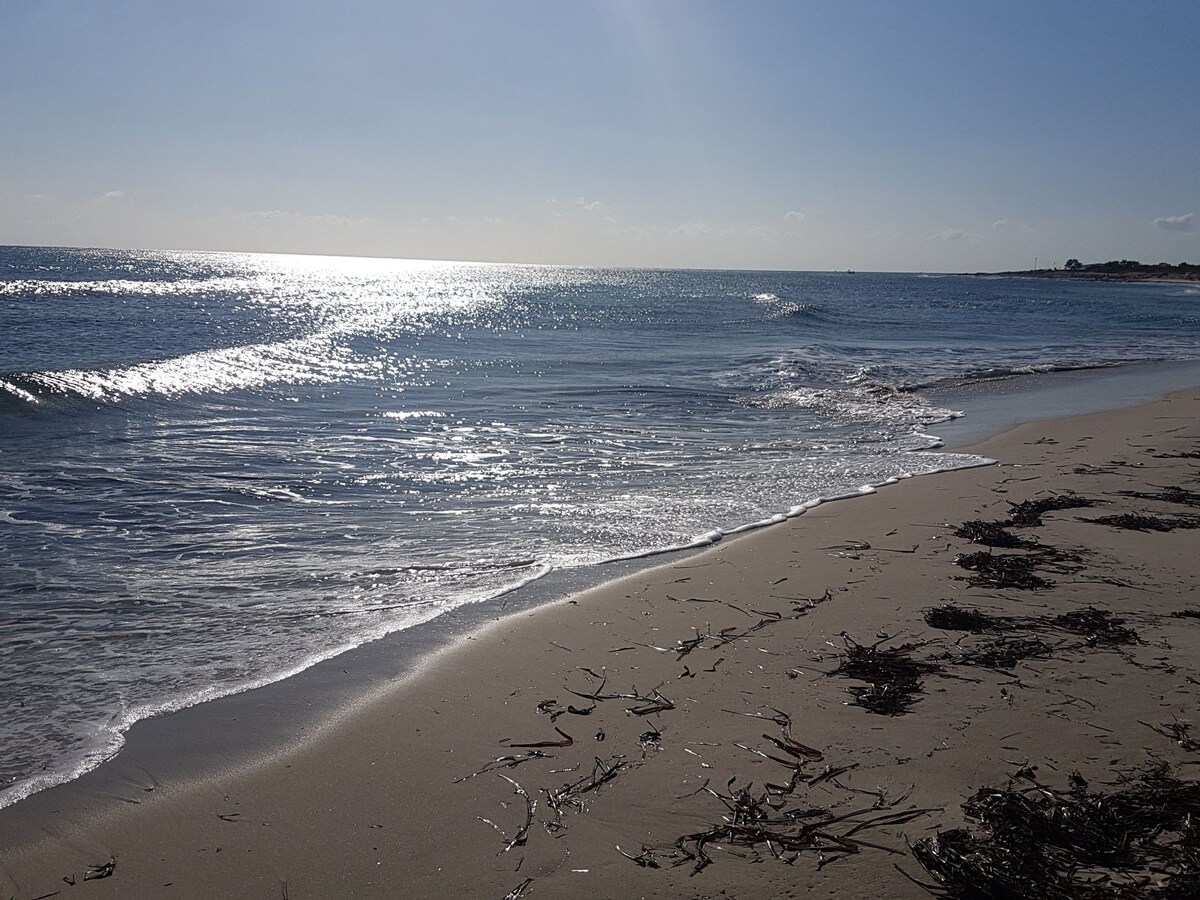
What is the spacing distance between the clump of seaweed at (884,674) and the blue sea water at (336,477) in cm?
239

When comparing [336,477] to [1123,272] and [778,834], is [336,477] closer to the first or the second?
[778,834]

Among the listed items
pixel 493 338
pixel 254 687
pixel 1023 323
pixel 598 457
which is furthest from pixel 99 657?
pixel 1023 323

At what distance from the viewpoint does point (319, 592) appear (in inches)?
213

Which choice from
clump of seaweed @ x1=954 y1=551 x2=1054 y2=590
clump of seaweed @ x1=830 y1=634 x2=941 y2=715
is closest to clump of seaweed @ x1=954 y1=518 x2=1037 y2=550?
clump of seaweed @ x1=954 y1=551 x2=1054 y2=590

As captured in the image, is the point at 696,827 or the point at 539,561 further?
the point at 539,561

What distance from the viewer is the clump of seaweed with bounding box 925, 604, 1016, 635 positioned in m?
4.37

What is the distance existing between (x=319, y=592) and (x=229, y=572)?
3.02ft

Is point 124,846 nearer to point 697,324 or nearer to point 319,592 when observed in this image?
point 319,592

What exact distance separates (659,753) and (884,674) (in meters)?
1.29

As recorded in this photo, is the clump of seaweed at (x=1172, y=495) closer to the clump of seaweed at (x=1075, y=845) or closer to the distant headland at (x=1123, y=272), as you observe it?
the clump of seaweed at (x=1075, y=845)

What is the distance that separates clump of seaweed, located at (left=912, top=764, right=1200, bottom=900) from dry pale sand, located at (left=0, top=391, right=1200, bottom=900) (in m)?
0.11

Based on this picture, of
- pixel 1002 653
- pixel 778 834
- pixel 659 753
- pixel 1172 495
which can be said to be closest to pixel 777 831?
pixel 778 834

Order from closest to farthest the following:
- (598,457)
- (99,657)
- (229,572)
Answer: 1. (99,657)
2. (229,572)
3. (598,457)

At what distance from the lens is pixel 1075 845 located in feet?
8.18
